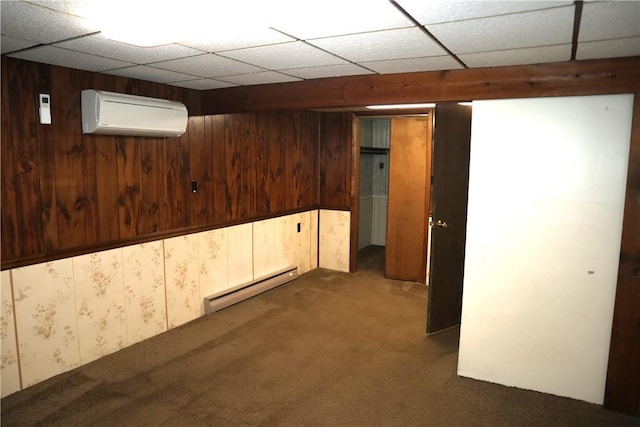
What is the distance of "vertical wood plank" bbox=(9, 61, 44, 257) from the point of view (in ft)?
8.72

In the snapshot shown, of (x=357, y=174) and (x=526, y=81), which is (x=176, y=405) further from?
(x=357, y=174)

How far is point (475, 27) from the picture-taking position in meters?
1.89

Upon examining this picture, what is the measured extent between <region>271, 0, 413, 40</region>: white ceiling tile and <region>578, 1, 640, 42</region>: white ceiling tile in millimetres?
703

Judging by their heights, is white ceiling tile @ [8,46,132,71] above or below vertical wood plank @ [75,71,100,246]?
above

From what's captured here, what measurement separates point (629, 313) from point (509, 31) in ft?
6.07

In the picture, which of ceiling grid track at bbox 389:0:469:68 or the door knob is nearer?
ceiling grid track at bbox 389:0:469:68

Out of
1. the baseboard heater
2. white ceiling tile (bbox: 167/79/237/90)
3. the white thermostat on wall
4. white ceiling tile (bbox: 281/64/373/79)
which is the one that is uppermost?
white ceiling tile (bbox: 167/79/237/90)

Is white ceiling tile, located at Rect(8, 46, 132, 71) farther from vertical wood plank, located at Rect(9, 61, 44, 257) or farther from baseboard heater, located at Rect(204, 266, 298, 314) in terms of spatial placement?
baseboard heater, located at Rect(204, 266, 298, 314)

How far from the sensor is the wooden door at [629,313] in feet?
8.17

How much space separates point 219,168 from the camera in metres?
4.18

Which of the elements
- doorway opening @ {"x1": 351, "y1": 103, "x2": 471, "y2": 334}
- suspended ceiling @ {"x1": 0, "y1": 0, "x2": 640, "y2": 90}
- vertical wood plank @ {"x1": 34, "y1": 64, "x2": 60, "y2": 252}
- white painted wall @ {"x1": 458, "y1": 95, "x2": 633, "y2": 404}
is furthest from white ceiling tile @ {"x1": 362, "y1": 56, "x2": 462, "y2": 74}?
vertical wood plank @ {"x1": 34, "y1": 64, "x2": 60, "y2": 252}

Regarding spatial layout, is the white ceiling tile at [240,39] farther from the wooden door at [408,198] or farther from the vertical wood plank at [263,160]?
the wooden door at [408,198]

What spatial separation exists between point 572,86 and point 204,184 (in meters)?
3.02

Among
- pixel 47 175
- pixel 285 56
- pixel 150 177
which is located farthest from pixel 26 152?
pixel 285 56
